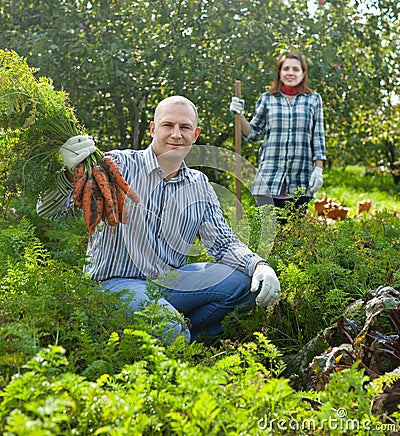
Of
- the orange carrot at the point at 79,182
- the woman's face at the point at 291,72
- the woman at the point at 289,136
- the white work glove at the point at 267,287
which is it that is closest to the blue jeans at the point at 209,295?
the white work glove at the point at 267,287

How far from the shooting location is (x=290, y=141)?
4875 millimetres

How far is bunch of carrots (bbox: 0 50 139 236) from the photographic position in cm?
266

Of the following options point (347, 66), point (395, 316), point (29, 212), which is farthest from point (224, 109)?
point (395, 316)

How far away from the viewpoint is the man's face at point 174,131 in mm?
3170

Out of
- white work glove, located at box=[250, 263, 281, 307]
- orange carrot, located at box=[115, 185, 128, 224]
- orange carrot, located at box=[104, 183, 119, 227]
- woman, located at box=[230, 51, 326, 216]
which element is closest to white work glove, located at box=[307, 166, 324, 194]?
woman, located at box=[230, 51, 326, 216]

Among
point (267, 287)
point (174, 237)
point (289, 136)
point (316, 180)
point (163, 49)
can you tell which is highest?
point (163, 49)

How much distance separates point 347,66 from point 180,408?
5.99 meters

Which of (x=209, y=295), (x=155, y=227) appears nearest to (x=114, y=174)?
(x=155, y=227)

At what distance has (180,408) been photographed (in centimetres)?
162

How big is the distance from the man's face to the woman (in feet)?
5.57

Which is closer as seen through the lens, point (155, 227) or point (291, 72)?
point (155, 227)

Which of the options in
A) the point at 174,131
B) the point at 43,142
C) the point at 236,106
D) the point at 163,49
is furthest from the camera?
the point at 163,49

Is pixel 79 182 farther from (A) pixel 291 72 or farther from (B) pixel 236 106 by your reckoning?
(A) pixel 291 72

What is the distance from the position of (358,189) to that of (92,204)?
7691 mm
